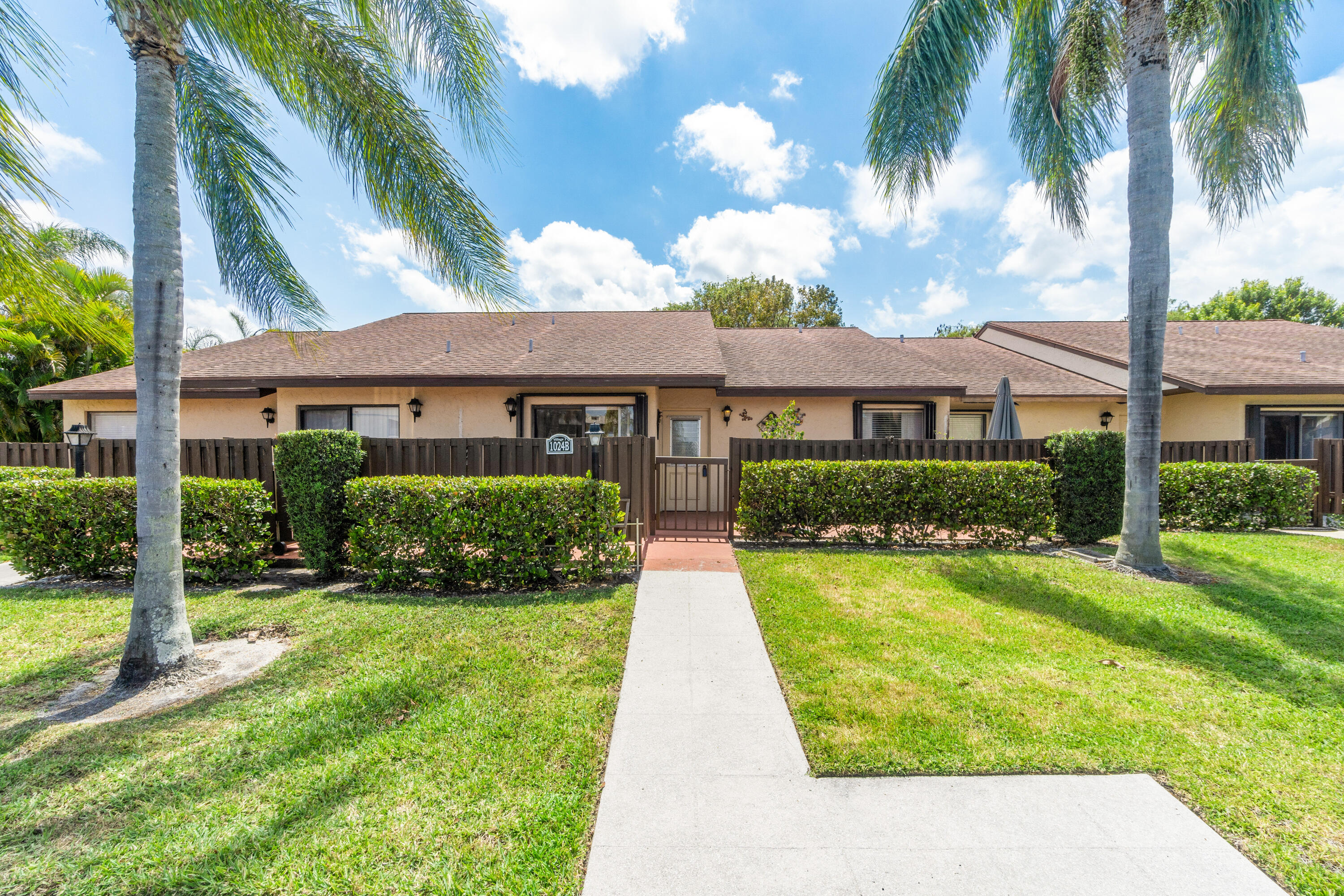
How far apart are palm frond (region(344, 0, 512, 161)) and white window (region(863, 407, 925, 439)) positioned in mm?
8703

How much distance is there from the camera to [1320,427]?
36.0 feet

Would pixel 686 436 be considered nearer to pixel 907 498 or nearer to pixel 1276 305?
pixel 907 498

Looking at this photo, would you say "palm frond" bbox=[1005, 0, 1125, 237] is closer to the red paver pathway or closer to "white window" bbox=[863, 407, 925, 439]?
"white window" bbox=[863, 407, 925, 439]

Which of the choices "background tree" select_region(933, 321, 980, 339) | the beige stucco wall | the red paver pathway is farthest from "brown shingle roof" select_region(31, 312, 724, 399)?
"background tree" select_region(933, 321, 980, 339)

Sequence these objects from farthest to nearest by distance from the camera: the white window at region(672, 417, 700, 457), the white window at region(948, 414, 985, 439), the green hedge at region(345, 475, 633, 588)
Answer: the white window at region(948, 414, 985, 439), the white window at region(672, 417, 700, 457), the green hedge at region(345, 475, 633, 588)

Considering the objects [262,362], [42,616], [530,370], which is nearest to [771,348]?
[530,370]

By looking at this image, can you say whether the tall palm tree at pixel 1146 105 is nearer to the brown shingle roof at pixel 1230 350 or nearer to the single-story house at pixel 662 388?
the single-story house at pixel 662 388

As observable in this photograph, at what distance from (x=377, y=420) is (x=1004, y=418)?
12.4 m

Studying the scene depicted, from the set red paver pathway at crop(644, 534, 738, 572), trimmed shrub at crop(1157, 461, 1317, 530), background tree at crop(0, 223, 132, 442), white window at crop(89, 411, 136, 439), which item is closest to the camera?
background tree at crop(0, 223, 132, 442)

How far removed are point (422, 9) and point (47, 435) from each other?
16496 millimetres

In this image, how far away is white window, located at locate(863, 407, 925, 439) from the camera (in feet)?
35.0

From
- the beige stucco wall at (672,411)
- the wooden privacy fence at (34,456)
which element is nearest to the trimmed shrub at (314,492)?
the beige stucco wall at (672,411)

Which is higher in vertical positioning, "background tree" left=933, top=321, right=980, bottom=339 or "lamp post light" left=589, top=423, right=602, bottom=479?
"background tree" left=933, top=321, right=980, bottom=339

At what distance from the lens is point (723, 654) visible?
3932mm
